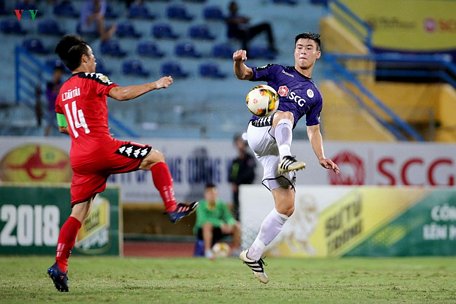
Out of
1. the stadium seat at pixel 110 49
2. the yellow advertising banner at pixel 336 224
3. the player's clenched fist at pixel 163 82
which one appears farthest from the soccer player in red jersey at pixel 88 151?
the stadium seat at pixel 110 49

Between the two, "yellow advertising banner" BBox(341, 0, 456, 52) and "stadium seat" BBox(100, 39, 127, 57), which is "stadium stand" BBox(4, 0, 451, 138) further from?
"yellow advertising banner" BBox(341, 0, 456, 52)

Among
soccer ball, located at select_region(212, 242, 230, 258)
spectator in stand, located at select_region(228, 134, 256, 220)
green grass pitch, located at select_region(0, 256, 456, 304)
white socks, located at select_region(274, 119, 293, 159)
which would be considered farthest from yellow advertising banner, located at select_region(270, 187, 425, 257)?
white socks, located at select_region(274, 119, 293, 159)

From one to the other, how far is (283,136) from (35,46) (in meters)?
11.9

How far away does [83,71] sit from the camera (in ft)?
27.9

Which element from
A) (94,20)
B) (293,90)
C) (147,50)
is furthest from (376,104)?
(293,90)

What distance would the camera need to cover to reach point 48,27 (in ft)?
65.2

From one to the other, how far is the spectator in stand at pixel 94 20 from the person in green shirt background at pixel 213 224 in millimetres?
5754

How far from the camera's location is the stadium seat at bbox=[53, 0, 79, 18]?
20125 mm

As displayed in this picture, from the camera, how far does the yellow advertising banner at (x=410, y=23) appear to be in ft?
75.7

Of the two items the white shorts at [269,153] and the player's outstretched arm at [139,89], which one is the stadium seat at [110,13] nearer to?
the white shorts at [269,153]

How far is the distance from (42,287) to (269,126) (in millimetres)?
2612

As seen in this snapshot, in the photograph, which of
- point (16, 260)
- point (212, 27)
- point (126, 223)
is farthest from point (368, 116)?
point (16, 260)

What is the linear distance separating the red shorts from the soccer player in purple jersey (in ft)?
4.00

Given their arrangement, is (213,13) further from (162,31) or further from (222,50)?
(162,31)
